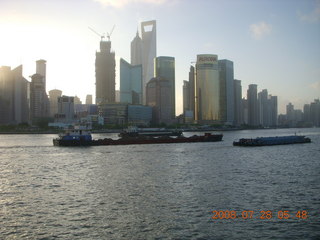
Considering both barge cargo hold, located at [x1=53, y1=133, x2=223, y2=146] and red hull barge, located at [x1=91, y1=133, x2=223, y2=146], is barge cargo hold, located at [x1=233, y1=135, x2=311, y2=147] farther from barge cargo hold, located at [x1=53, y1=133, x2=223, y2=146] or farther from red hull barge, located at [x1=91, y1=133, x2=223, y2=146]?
barge cargo hold, located at [x1=53, y1=133, x2=223, y2=146]

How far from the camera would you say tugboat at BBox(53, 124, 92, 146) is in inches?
4835

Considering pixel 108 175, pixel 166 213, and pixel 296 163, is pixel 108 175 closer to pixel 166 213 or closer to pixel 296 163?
Answer: pixel 166 213

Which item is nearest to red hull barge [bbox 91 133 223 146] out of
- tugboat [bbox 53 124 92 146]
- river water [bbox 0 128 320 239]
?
tugboat [bbox 53 124 92 146]

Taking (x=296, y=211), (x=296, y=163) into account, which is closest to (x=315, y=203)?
(x=296, y=211)

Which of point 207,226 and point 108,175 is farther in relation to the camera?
point 108,175

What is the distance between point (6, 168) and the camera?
69188 millimetres

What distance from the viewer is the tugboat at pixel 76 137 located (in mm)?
122812

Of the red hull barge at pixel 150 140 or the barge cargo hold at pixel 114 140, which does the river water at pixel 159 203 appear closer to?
the barge cargo hold at pixel 114 140

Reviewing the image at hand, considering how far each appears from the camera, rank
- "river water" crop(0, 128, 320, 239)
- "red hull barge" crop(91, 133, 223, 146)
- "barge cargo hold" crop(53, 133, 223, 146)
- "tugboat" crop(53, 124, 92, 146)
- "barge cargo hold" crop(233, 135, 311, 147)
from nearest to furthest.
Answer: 1. "river water" crop(0, 128, 320, 239)
2. "tugboat" crop(53, 124, 92, 146)
3. "barge cargo hold" crop(53, 133, 223, 146)
4. "barge cargo hold" crop(233, 135, 311, 147)
5. "red hull barge" crop(91, 133, 223, 146)

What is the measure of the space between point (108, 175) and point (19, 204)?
21162 mm
